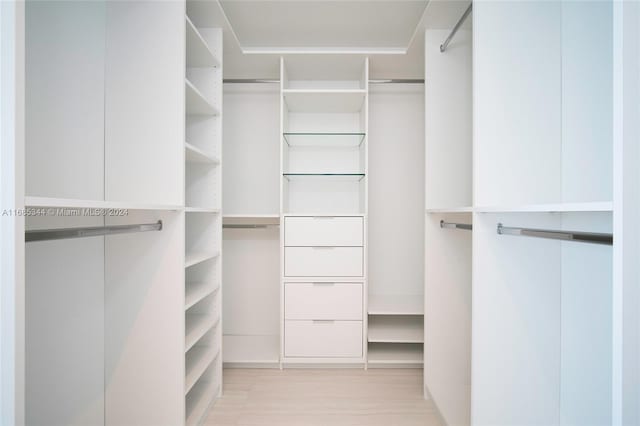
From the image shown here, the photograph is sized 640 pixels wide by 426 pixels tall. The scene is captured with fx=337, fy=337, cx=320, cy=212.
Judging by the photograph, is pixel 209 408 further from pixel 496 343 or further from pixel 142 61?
pixel 142 61

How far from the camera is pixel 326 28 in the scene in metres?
2.20

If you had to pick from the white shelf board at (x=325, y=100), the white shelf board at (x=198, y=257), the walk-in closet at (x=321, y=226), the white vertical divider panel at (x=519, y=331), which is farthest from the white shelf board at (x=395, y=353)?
the white shelf board at (x=325, y=100)

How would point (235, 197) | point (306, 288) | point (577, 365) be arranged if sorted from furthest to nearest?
point (235, 197)
point (306, 288)
point (577, 365)

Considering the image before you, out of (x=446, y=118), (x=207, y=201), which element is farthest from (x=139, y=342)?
(x=446, y=118)

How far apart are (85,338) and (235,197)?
1526 mm

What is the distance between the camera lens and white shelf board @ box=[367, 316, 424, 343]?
2242 millimetres

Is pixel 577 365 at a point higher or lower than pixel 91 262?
lower

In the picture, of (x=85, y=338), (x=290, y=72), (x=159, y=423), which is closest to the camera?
(x=85, y=338)

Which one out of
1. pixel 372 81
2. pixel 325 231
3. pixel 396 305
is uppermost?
pixel 372 81

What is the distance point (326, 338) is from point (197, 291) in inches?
36.5

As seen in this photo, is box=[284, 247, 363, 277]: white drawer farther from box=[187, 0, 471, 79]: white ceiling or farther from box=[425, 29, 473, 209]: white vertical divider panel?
box=[187, 0, 471, 79]: white ceiling

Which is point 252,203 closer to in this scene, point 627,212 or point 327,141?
point 327,141

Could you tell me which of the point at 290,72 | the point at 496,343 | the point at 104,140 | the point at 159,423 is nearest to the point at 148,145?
the point at 104,140

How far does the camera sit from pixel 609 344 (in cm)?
111
